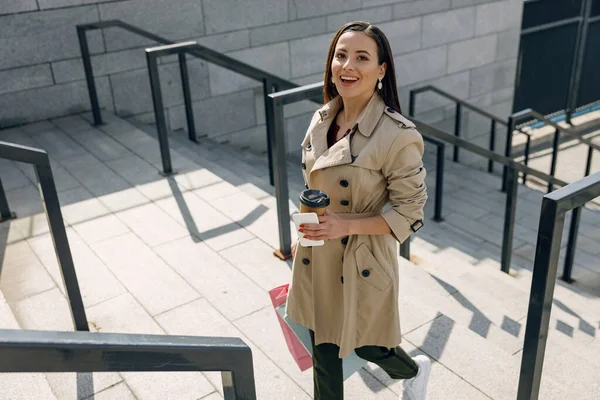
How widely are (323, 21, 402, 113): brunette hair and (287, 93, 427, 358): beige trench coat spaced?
7cm

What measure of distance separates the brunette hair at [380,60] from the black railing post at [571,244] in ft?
11.8

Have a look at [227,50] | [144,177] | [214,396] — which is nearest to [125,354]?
[214,396]

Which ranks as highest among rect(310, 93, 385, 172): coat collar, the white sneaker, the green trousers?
rect(310, 93, 385, 172): coat collar

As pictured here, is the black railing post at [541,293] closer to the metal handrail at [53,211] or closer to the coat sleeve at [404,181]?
the coat sleeve at [404,181]

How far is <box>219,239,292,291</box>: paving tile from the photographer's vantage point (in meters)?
4.07

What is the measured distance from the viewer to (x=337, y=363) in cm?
262

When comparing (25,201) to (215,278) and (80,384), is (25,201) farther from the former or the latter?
(80,384)

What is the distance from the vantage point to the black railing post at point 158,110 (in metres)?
5.23

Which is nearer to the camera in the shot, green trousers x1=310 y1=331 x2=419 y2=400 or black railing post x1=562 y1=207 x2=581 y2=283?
green trousers x1=310 y1=331 x2=419 y2=400

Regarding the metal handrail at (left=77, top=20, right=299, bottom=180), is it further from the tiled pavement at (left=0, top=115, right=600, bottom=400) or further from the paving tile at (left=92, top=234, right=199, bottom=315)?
the paving tile at (left=92, top=234, right=199, bottom=315)

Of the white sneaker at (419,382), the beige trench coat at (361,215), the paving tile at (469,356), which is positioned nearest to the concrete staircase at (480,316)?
the paving tile at (469,356)

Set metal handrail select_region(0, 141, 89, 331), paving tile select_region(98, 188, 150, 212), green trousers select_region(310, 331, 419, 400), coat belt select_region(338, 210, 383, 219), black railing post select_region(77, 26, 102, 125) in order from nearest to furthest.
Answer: coat belt select_region(338, 210, 383, 219) → green trousers select_region(310, 331, 419, 400) → metal handrail select_region(0, 141, 89, 331) → paving tile select_region(98, 188, 150, 212) → black railing post select_region(77, 26, 102, 125)

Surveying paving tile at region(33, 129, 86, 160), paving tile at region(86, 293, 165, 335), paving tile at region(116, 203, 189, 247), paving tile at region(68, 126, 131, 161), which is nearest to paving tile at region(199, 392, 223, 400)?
paving tile at region(86, 293, 165, 335)

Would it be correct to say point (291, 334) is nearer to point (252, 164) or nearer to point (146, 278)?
point (146, 278)
